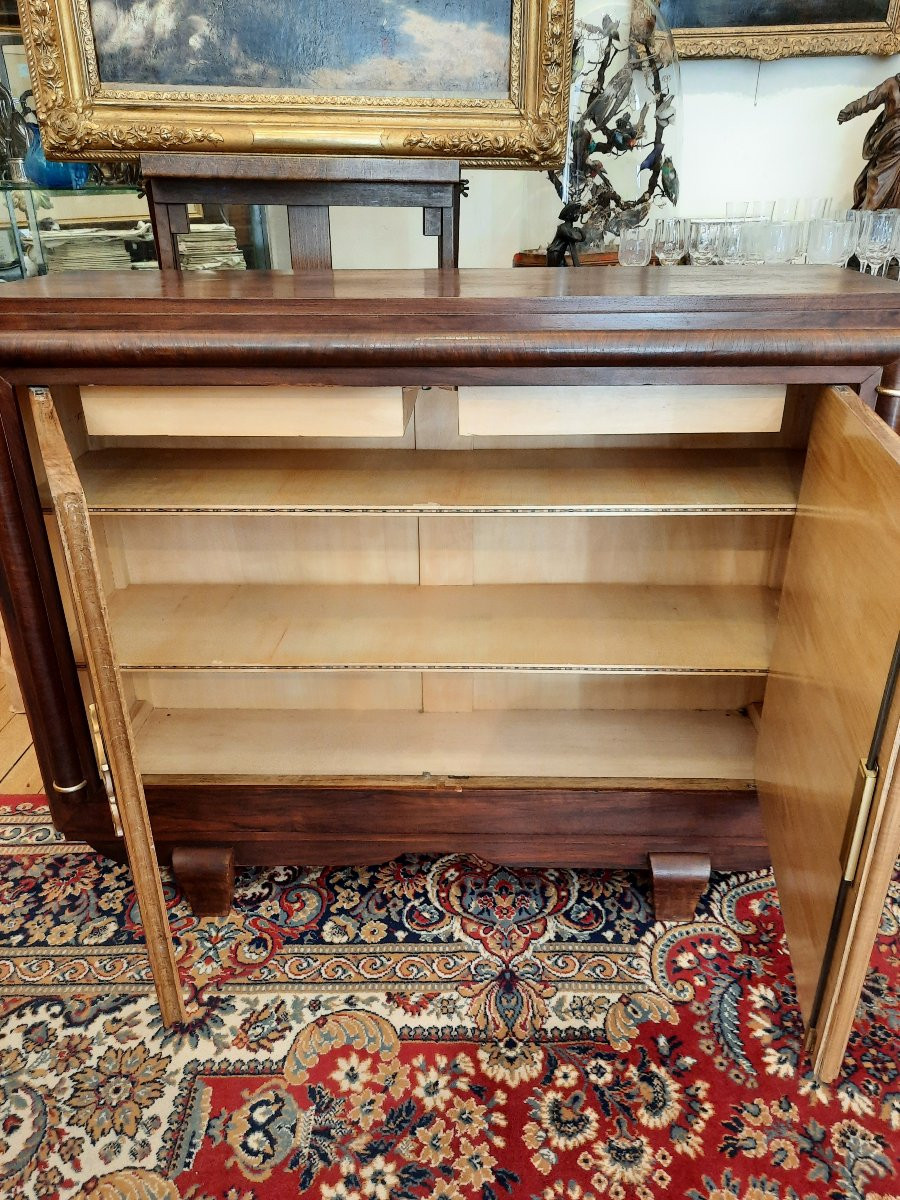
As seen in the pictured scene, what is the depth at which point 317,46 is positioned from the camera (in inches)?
59.2

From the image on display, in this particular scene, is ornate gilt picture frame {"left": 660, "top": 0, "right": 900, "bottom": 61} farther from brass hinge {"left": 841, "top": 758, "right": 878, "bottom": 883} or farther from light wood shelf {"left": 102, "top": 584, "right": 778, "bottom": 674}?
brass hinge {"left": 841, "top": 758, "right": 878, "bottom": 883}

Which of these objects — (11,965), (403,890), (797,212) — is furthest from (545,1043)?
(797,212)

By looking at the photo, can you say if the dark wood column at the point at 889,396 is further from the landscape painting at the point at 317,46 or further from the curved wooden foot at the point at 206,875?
the curved wooden foot at the point at 206,875

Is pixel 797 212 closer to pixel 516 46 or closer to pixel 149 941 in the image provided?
pixel 516 46

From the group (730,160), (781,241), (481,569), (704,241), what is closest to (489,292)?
(481,569)

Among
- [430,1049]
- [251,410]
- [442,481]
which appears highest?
[251,410]

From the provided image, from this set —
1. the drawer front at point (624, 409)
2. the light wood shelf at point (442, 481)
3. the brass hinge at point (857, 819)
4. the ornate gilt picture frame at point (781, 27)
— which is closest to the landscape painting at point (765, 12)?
the ornate gilt picture frame at point (781, 27)

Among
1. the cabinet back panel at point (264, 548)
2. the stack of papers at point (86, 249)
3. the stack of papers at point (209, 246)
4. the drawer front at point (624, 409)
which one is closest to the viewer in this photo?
the drawer front at point (624, 409)

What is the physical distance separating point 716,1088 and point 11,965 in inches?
40.8

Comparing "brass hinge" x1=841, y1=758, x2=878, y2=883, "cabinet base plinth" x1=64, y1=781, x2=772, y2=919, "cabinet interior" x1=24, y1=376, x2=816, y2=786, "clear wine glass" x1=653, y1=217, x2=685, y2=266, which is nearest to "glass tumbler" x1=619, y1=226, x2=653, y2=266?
"clear wine glass" x1=653, y1=217, x2=685, y2=266

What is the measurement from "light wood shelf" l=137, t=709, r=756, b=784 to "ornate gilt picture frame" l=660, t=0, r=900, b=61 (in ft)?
5.04

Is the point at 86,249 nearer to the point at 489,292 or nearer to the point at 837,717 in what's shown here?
the point at 489,292

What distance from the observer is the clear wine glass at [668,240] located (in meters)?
1.58

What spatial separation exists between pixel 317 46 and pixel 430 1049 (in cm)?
167
